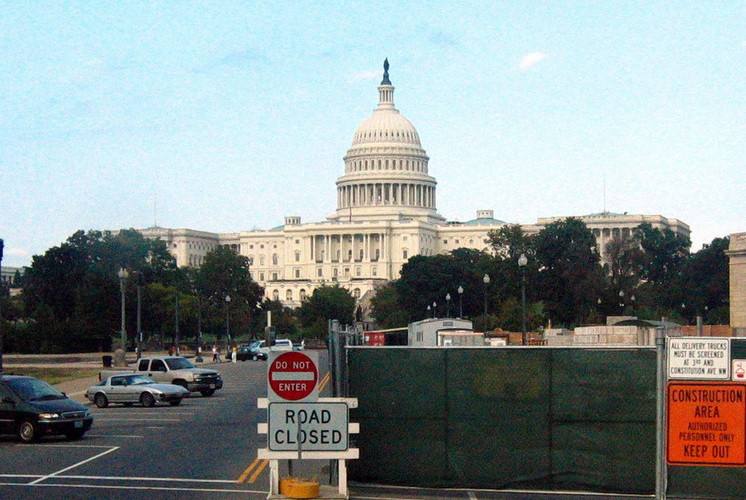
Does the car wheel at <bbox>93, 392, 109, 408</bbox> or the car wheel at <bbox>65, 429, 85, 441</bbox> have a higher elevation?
the car wheel at <bbox>65, 429, 85, 441</bbox>

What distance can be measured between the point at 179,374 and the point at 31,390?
1863 centimetres

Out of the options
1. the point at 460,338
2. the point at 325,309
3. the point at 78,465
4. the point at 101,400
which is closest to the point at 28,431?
the point at 78,465

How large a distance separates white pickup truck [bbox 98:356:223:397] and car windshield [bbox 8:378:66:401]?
1721cm

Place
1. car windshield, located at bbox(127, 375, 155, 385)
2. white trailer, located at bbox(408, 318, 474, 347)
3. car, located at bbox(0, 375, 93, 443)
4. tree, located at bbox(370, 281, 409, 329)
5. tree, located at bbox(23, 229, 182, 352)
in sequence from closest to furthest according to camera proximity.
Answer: car, located at bbox(0, 375, 93, 443)
car windshield, located at bbox(127, 375, 155, 385)
white trailer, located at bbox(408, 318, 474, 347)
tree, located at bbox(23, 229, 182, 352)
tree, located at bbox(370, 281, 409, 329)

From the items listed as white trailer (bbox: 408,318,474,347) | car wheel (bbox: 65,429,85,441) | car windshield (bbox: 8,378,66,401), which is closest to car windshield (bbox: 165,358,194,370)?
white trailer (bbox: 408,318,474,347)

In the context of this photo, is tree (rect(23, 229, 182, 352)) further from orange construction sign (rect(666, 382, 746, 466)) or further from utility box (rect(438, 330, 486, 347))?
orange construction sign (rect(666, 382, 746, 466))

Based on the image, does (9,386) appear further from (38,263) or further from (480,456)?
(38,263)

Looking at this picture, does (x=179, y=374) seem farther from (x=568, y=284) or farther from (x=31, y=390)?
(x=568, y=284)

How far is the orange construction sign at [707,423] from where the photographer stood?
1371cm

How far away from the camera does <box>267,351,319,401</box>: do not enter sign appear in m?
19.0

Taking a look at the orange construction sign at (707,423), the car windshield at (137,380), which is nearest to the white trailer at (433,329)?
the car windshield at (137,380)

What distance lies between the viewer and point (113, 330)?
394 feet

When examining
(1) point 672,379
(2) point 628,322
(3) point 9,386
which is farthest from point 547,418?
(2) point 628,322

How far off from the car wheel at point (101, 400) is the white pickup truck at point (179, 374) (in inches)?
197
